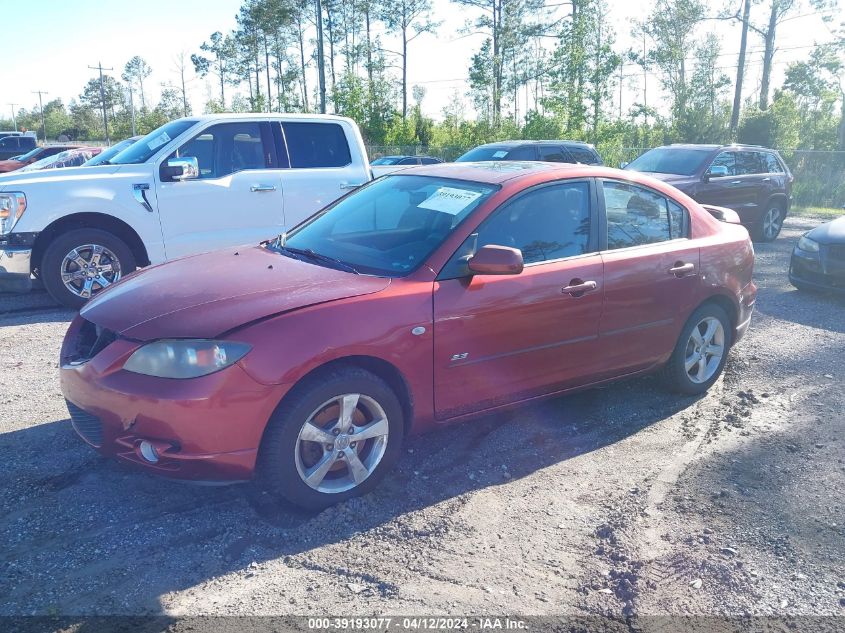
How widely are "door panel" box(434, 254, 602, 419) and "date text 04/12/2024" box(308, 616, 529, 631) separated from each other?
1.28 metres

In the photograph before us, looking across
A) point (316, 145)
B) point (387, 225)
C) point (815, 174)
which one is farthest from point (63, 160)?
point (815, 174)

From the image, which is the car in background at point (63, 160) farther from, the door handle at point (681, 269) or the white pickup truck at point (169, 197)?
the door handle at point (681, 269)

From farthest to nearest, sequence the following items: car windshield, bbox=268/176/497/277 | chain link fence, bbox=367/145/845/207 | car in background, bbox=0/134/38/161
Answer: car in background, bbox=0/134/38/161, chain link fence, bbox=367/145/845/207, car windshield, bbox=268/176/497/277

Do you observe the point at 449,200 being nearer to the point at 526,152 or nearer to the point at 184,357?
the point at 184,357

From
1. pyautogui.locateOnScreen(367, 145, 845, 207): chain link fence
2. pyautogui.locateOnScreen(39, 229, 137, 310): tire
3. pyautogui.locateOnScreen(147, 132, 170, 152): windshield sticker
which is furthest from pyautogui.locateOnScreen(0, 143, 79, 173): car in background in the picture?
pyautogui.locateOnScreen(367, 145, 845, 207): chain link fence

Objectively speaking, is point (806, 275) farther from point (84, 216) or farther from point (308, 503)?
point (84, 216)

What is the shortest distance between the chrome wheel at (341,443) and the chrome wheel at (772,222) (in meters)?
12.6

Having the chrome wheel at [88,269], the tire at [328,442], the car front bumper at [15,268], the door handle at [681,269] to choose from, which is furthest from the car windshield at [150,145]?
the door handle at [681,269]

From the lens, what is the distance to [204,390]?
3.18 m

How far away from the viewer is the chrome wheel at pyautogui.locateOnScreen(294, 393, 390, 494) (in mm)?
3445

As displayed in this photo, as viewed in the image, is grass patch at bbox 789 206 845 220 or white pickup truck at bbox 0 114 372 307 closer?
white pickup truck at bbox 0 114 372 307

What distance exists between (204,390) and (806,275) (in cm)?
830

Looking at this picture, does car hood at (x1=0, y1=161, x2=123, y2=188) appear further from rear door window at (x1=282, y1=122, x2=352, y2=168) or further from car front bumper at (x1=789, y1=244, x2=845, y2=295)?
car front bumper at (x1=789, y1=244, x2=845, y2=295)

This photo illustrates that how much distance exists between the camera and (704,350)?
17.3ft
